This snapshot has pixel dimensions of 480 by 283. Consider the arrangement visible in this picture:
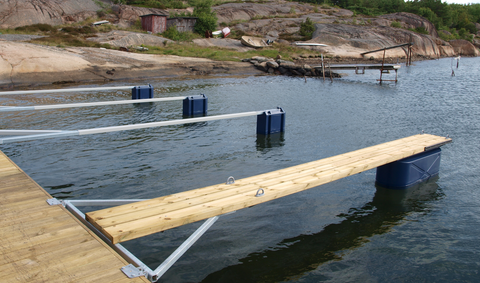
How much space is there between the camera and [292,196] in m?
8.49

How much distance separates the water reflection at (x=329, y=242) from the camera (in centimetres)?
563

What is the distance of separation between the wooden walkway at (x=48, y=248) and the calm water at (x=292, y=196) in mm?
1487

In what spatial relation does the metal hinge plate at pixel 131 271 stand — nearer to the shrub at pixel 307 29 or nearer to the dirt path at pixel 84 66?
the dirt path at pixel 84 66

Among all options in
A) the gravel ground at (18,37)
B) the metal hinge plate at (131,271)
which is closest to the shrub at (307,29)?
the gravel ground at (18,37)

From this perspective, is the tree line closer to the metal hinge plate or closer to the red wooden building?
the red wooden building

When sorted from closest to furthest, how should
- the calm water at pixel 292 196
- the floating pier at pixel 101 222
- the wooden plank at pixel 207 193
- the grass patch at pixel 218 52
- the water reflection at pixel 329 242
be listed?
the floating pier at pixel 101 222 < the wooden plank at pixel 207 193 < the water reflection at pixel 329 242 < the calm water at pixel 292 196 < the grass patch at pixel 218 52

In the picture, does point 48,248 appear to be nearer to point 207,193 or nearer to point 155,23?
point 207,193

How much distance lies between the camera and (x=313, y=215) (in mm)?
7586

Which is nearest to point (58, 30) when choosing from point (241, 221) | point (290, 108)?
point (290, 108)

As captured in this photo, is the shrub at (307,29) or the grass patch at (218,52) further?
the shrub at (307,29)

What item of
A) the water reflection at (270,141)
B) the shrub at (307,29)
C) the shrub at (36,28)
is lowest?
the water reflection at (270,141)

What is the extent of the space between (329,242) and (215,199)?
2.34 meters

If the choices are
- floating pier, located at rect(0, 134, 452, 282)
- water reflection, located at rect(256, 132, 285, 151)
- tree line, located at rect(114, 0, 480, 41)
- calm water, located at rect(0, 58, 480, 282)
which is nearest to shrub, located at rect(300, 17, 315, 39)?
tree line, located at rect(114, 0, 480, 41)

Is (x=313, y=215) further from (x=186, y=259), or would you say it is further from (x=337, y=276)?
(x=186, y=259)
